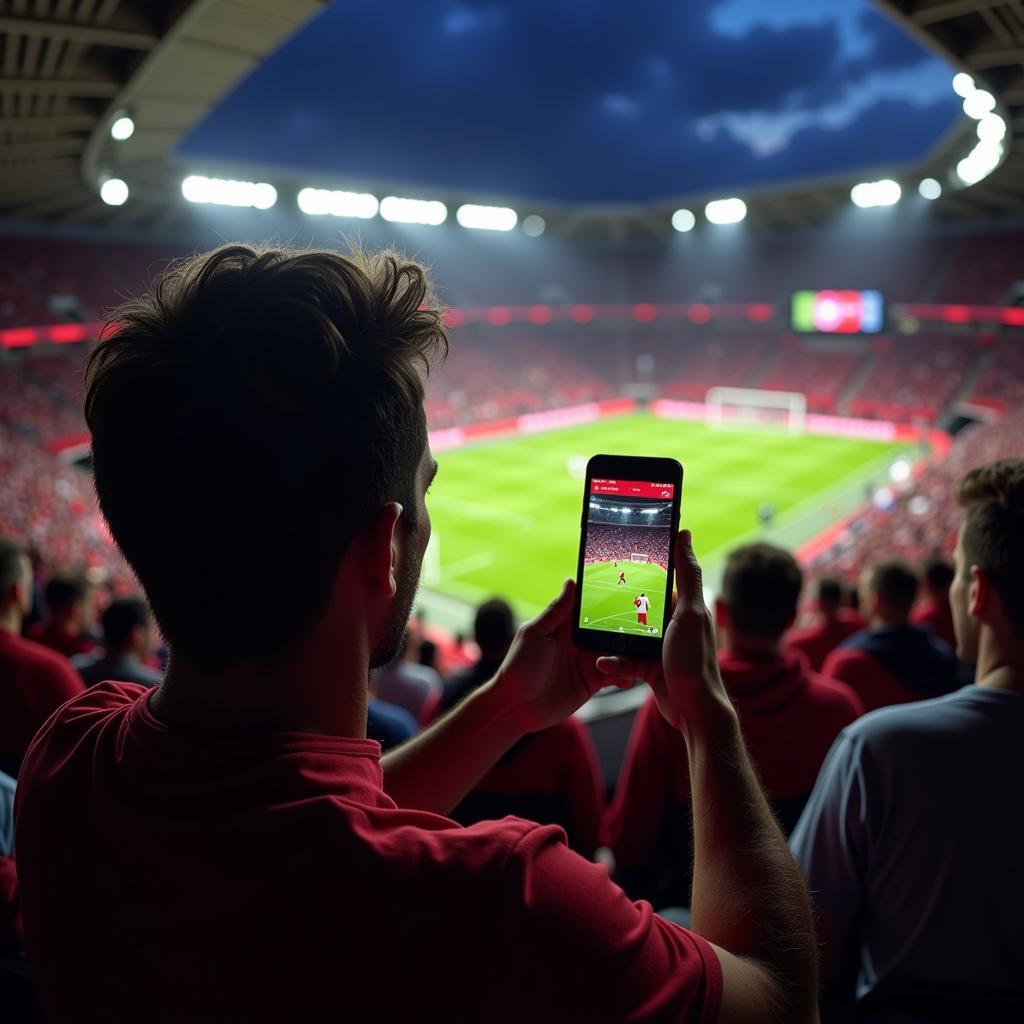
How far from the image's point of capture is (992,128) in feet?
74.5

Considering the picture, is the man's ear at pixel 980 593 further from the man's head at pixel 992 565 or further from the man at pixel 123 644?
the man at pixel 123 644

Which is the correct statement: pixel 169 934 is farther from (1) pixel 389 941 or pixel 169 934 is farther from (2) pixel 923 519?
A: (2) pixel 923 519

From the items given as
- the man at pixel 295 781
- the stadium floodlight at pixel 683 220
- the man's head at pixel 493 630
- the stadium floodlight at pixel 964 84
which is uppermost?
the stadium floodlight at pixel 683 220

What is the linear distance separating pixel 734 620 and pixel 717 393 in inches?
1851

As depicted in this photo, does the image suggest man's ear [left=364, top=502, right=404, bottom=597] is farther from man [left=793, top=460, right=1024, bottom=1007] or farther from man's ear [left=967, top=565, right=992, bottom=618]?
man's ear [left=967, top=565, right=992, bottom=618]

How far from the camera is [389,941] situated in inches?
42.4

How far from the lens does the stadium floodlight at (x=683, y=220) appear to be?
173 feet

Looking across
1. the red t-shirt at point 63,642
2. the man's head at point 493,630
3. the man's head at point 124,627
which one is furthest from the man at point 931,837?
the red t-shirt at point 63,642

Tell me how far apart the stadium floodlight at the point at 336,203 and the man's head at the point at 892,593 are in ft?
129

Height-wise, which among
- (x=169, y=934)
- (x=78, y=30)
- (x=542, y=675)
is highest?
(x=78, y=30)

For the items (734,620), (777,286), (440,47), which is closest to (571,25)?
(440,47)

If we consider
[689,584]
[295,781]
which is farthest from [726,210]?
[295,781]

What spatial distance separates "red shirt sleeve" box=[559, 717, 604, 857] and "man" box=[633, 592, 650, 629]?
1866 mm

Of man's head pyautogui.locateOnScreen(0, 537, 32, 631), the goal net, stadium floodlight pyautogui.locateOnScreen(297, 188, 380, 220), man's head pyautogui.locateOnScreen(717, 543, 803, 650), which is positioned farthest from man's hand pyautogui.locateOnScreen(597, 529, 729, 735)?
the goal net
